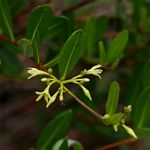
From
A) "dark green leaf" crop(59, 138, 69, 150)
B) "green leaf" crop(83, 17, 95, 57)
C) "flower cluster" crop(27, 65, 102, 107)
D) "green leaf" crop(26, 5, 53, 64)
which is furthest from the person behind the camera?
"green leaf" crop(83, 17, 95, 57)

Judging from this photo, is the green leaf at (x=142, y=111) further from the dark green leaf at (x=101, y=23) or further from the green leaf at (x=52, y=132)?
the dark green leaf at (x=101, y=23)

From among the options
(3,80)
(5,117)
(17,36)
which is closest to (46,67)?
(17,36)

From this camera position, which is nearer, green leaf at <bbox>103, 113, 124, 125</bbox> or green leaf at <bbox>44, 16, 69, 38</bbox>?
green leaf at <bbox>103, 113, 124, 125</bbox>

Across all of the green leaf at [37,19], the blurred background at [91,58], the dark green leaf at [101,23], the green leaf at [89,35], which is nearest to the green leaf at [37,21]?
the green leaf at [37,19]

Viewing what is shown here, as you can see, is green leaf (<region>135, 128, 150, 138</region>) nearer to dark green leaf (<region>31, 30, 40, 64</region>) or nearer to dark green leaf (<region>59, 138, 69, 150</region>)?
dark green leaf (<region>59, 138, 69, 150</region>)

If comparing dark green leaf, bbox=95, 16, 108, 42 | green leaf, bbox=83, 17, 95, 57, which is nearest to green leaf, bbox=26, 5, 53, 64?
green leaf, bbox=83, 17, 95, 57

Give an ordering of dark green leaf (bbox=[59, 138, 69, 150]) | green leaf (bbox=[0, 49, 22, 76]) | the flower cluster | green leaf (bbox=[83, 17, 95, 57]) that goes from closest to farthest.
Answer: the flower cluster < dark green leaf (bbox=[59, 138, 69, 150]) < green leaf (bbox=[83, 17, 95, 57]) < green leaf (bbox=[0, 49, 22, 76])

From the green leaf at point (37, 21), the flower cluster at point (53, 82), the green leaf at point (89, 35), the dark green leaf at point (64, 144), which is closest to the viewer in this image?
the flower cluster at point (53, 82)
